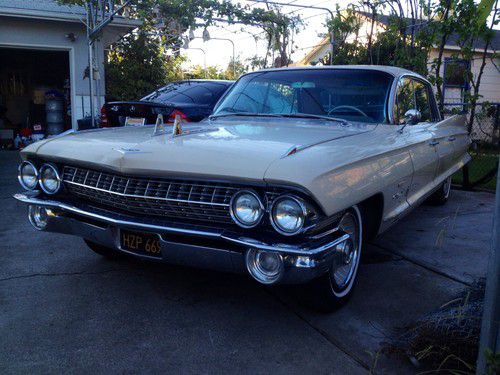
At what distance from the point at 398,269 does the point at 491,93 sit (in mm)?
14912

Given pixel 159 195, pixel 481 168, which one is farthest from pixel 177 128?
pixel 481 168

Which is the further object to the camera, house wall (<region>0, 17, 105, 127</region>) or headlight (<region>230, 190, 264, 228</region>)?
house wall (<region>0, 17, 105, 127</region>)

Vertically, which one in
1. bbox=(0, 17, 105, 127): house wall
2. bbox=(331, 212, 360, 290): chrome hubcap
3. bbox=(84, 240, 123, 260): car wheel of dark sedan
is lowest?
bbox=(84, 240, 123, 260): car wheel of dark sedan

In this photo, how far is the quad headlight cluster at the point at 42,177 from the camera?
343cm

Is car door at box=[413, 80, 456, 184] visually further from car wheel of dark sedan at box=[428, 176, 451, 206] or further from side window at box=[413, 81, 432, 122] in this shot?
car wheel of dark sedan at box=[428, 176, 451, 206]

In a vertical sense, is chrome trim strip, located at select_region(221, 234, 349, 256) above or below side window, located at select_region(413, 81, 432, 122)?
below

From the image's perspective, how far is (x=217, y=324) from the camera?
3094 millimetres

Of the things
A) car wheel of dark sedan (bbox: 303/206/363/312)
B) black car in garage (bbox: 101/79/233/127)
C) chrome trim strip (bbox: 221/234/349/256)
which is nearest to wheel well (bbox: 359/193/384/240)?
car wheel of dark sedan (bbox: 303/206/363/312)

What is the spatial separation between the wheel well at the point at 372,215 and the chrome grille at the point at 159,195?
44.9 inches

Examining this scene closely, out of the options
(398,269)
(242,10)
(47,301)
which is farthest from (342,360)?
(242,10)

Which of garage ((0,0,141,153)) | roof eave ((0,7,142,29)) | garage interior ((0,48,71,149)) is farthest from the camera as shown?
garage interior ((0,48,71,149))

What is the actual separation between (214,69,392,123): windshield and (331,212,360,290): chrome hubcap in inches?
42.6

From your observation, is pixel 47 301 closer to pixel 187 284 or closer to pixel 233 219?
pixel 187 284

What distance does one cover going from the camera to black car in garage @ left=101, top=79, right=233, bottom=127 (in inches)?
257
